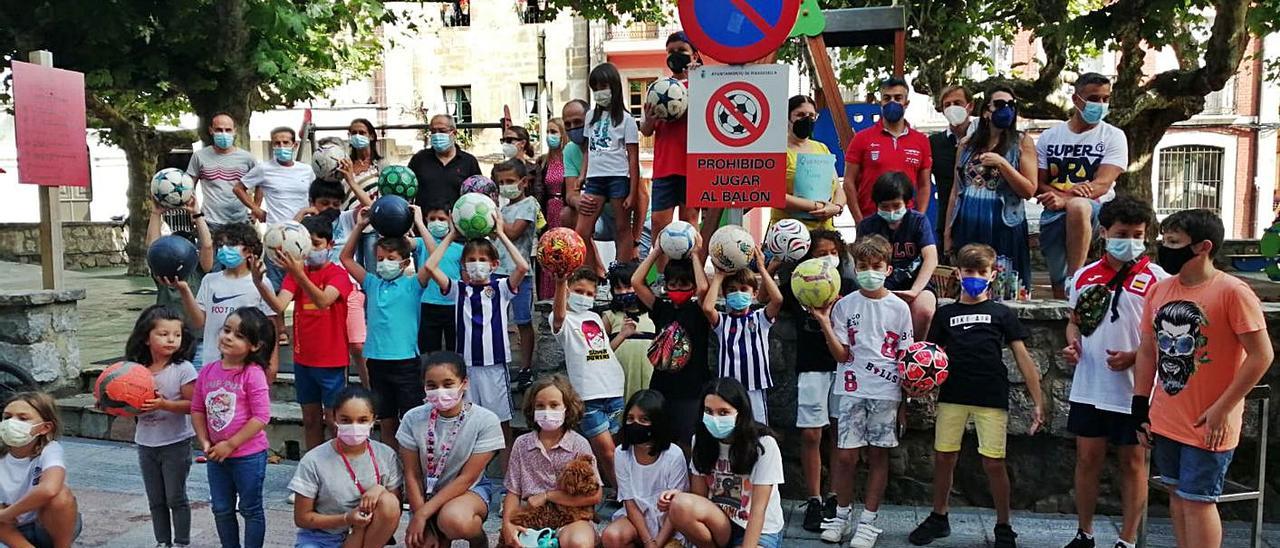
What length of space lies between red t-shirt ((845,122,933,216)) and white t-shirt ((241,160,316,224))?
391cm

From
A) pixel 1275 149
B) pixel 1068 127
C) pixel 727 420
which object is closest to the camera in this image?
pixel 727 420

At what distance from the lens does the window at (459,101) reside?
30438mm

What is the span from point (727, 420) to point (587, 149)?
3.01 m

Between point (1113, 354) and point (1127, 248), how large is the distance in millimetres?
502

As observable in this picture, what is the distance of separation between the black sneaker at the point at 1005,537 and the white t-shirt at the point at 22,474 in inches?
178

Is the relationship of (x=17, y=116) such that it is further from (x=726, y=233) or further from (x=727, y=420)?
(x=727, y=420)

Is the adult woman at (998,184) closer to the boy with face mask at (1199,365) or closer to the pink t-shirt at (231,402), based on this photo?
the boy with face mask at (1199,365)

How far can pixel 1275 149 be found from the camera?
2678 centimetres

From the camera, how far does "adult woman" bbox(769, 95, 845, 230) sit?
6.36 meters

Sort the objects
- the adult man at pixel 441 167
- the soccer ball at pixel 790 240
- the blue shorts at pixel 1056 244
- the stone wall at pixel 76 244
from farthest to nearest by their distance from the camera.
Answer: the stone wall at pixel 76 244, the adult man at pixel 441 167, the blue shorts at pixel 1056 244, the soccer ball at pixel 790 240

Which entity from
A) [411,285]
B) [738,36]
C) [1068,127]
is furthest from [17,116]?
[1068,127]

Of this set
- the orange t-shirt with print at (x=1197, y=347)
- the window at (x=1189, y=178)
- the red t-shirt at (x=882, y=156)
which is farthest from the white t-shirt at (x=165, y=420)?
the window at (x=1189, y=178)

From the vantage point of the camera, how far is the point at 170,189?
258 inches

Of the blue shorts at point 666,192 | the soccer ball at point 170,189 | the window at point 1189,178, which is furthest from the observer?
the window at point 1189,178
